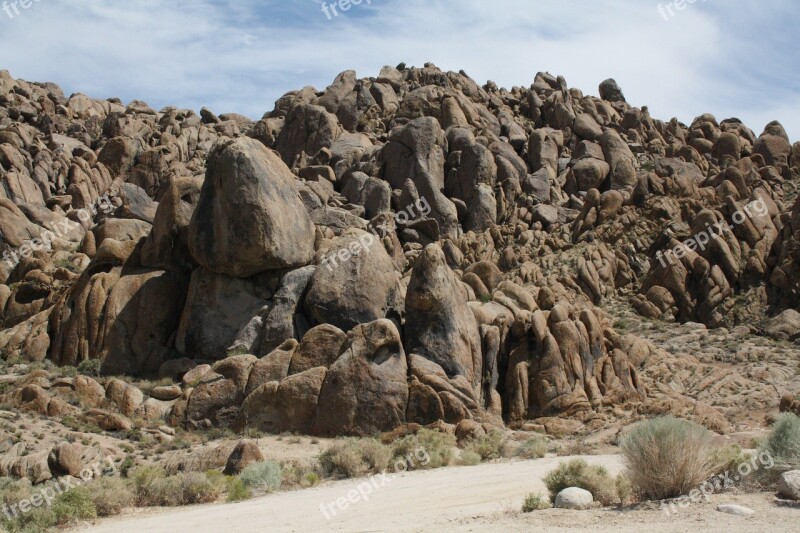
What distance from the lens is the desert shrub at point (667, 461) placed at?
14.2 m

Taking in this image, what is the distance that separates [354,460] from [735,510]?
11177 mm

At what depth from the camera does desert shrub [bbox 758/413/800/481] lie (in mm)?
14734

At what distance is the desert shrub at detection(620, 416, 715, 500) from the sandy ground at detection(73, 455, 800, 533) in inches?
22.8

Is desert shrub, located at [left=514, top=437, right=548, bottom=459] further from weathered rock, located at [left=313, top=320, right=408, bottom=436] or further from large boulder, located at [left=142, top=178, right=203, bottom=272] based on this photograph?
large boulder, located at [left=142, top=178, right=203, bottom=272]

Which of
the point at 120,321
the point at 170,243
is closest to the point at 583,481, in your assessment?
the point at 120,321

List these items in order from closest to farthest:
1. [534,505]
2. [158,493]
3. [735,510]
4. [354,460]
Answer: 1. [735,510]
2. [534,505]
3. [158,493]
4. [354,460]

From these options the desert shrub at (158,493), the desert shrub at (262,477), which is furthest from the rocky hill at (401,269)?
the desert shrub at (158,493)

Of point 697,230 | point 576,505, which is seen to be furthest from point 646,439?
point 697,230

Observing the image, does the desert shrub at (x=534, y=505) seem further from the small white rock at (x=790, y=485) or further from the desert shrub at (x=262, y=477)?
the desert shrub at (x=262, y=477)

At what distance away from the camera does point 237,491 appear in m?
18.8

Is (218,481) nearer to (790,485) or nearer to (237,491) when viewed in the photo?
(237,491)

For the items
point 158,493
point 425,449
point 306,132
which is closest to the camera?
point 158,493

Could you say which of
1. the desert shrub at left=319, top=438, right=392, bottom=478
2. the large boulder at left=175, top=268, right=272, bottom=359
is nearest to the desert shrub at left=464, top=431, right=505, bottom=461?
the desert shrub at left=319, top=438, right=392, bottom=478

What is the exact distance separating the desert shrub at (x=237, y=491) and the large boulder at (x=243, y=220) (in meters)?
16.0
